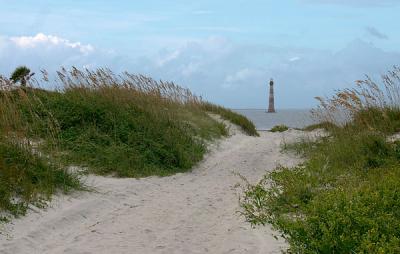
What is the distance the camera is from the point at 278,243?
627cm

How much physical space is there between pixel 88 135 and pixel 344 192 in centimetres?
692

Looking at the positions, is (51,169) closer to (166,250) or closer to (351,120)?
(166,250)

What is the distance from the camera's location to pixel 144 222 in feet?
25.1

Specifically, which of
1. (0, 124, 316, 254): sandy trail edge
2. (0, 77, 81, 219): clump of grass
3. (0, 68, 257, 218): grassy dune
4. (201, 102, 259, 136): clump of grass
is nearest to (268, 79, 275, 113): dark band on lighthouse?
(201, 102, 259, 136): clump of grass

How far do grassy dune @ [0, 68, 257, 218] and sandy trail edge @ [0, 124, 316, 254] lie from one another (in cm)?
51

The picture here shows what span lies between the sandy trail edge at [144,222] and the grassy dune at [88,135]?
20.2 inches

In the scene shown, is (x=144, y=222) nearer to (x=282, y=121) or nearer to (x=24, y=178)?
(x=24, y=178)

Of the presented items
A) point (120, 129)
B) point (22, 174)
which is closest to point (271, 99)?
point (120, 129)

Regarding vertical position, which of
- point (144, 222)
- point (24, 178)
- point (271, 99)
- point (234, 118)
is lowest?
point (144, 222)

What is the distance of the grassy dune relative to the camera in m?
8.53

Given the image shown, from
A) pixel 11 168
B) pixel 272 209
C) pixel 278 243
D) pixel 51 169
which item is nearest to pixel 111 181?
pixel 51 169

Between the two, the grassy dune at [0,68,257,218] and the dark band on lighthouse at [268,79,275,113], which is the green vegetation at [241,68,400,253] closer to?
the grassy dune at [0,68,257,218]

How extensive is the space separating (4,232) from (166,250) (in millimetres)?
2020

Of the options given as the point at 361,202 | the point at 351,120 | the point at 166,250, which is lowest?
the point at 166,250
